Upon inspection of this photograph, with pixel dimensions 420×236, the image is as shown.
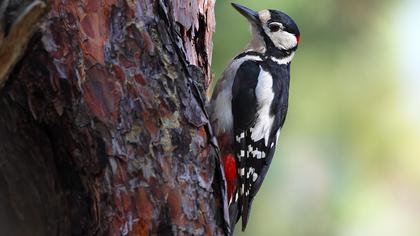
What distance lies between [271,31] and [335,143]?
1.60m

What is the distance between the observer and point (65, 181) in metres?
2.60

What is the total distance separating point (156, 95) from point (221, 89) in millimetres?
1065

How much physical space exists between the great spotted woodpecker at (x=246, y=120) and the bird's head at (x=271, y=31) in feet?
0.39

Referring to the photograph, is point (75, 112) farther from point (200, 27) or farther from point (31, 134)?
point (200, 27)

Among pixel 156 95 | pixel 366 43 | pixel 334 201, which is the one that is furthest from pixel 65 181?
pixel 366 43

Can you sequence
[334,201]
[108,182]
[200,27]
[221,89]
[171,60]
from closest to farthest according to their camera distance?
[108,182] → [171,60] → [200,27] → [221,89] → [334,201]

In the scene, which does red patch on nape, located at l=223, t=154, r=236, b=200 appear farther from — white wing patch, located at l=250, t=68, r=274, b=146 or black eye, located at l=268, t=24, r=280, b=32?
black eye, located at l=268, t=24, r=280, b=32

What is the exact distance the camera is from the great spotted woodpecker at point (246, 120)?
3.54 meters

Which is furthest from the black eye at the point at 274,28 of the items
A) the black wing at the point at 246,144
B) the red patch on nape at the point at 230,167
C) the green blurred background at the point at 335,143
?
the green blurred background at the point at 335,143

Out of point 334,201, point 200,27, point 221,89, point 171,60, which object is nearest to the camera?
point 171,60

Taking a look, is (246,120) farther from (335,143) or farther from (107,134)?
(335,143)

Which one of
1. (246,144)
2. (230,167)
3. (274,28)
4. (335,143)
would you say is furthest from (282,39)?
(335,143)

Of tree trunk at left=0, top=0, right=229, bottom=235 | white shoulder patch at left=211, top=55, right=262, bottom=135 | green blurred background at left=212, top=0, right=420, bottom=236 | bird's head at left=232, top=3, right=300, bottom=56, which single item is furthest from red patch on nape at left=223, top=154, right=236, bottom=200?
green blurred background at left=212, top=0, right=420, bottom=236

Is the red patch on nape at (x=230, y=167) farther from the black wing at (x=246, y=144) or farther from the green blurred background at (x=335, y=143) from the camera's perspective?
the green blurred background at (x=335, y=143)
